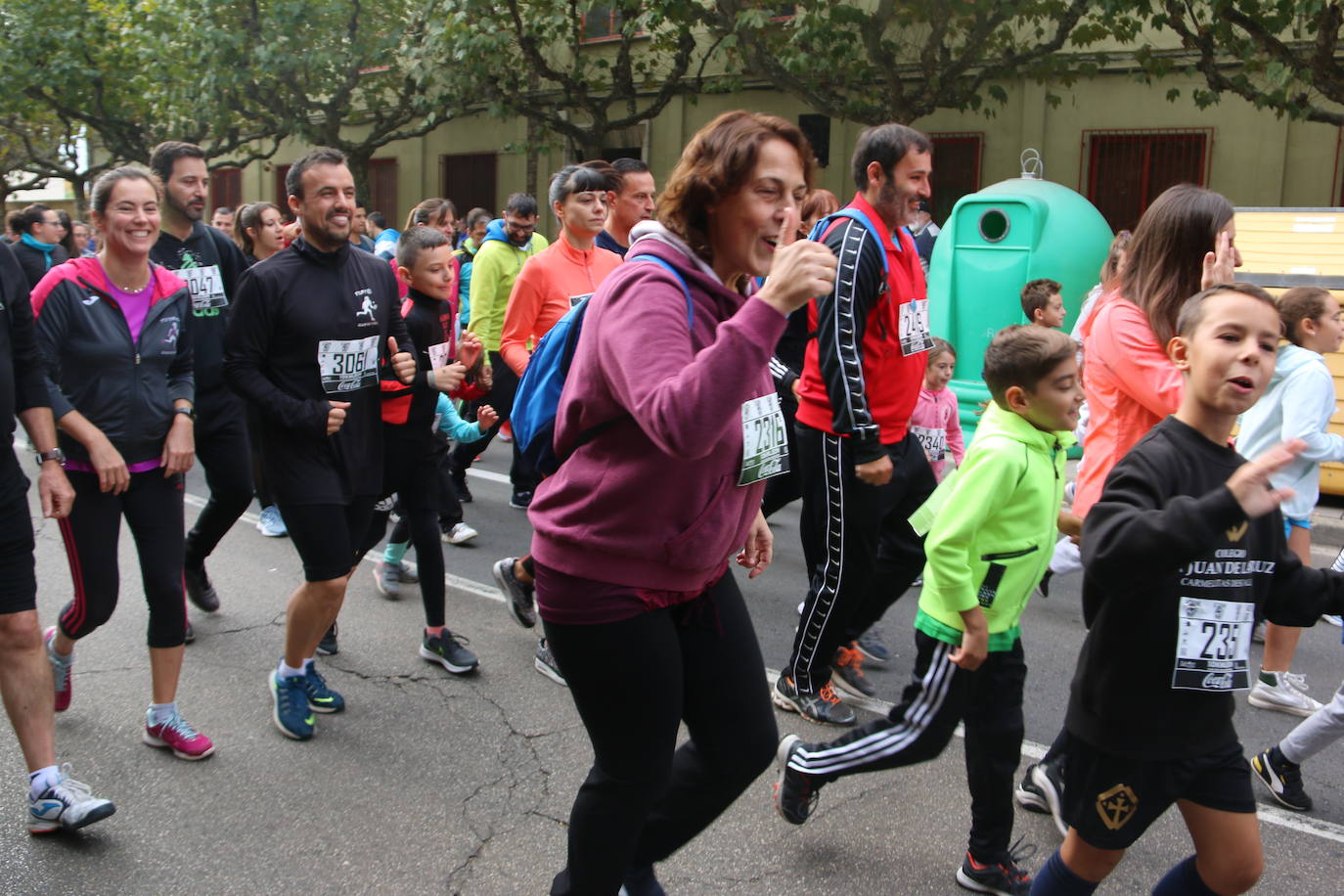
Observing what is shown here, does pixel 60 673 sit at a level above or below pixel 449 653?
above

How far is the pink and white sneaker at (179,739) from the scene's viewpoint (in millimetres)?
4102

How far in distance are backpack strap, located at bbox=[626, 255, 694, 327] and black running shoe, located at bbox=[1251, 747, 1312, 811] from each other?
2599 mm

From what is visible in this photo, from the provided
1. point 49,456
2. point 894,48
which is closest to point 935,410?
point 49,456

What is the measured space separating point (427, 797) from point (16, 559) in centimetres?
137

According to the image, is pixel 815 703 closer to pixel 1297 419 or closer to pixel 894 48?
pixel 1297 419

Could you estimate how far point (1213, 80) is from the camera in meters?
12.3

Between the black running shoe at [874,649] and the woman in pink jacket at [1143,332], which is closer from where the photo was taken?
the woman in pink jacket at [1143,332]

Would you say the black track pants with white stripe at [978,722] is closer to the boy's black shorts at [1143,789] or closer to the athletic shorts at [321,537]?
the boy's black shorts at [1143,789]

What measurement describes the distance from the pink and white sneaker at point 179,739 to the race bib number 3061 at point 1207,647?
10.0 feet

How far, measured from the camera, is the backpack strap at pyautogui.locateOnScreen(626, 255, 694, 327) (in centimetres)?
238

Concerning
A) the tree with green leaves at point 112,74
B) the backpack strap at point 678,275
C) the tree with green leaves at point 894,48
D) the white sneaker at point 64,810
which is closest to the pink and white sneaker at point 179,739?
the white sneaker at point 64,810

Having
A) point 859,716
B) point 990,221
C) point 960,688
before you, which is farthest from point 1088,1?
point 960,688

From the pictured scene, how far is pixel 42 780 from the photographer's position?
3.53 m

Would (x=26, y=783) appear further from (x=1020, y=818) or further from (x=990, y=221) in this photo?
(x=990, y=221)
